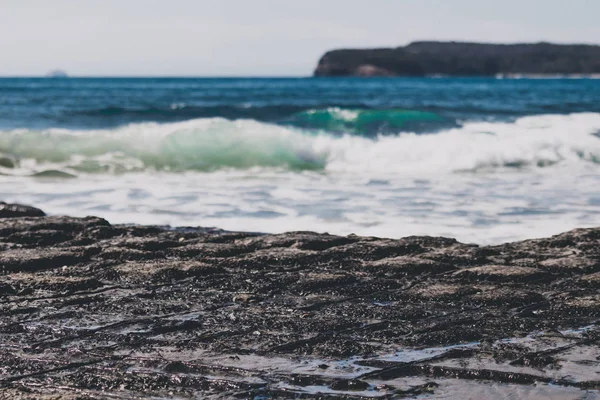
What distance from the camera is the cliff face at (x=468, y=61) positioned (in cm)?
11512

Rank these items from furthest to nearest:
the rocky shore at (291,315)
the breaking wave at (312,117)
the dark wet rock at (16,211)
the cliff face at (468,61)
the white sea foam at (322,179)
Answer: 1. the cliff face at (468,61)
2. the breaking wave at (312,117)
3. the white sea foam at (322,179)
4. the dark wet rock at (16,211)
5. the rocky shore at (291,315)

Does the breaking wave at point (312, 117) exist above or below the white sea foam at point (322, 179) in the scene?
above

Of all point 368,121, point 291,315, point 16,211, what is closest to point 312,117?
point 368,121

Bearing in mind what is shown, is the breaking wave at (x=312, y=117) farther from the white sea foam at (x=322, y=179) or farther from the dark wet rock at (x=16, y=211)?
the dark wet rock at (x=16, y=211)

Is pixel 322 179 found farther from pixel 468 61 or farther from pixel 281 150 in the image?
pixel 468 61

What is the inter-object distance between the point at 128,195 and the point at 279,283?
5.51 metres

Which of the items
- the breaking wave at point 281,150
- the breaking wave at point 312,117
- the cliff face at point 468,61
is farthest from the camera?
the cliff face at point 468,61

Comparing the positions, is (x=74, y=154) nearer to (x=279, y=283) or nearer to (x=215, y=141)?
(x=215, y=141)

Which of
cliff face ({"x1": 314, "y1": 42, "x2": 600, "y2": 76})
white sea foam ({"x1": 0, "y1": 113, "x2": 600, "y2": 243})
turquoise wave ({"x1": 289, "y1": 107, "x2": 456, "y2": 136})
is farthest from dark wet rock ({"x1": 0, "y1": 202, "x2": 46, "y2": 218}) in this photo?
cliff face ({"x1": 314, "y1": 42, "x2": 600, "y2": 76})

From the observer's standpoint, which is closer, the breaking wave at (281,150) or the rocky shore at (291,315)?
the rocky shore at (291,315)

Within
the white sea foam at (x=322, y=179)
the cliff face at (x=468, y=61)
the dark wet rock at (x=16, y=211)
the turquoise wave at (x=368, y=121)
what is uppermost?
the cliff face at (x=468, y=61)

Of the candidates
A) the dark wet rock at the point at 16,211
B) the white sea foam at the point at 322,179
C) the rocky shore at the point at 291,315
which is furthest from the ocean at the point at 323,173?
the rocky shore at the point at 291,315

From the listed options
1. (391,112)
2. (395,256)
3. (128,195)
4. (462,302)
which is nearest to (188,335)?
(462,302)

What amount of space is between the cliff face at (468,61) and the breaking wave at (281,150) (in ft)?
320
